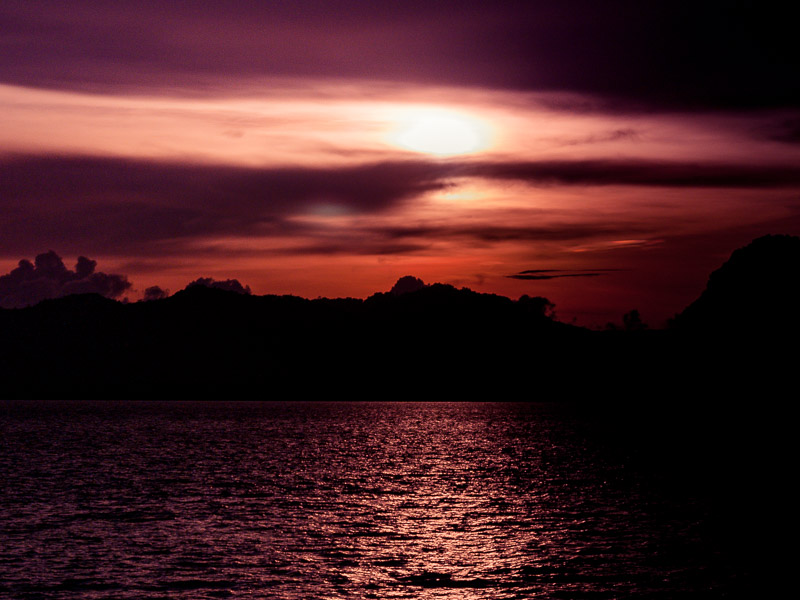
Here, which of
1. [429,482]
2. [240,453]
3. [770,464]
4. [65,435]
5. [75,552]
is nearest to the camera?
[75,552]

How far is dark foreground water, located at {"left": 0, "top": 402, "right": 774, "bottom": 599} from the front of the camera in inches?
1940

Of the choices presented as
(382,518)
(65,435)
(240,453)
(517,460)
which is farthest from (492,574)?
(65,435)

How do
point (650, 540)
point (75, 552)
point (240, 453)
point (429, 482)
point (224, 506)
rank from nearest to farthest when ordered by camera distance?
point (75, 552) < point (650, 540) < point (224, 506) < point (429, 482) < point (240, 453)

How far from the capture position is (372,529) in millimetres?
66938

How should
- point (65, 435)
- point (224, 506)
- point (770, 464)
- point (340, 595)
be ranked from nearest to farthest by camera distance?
point (340, 595) → point (224, 506) → point (770, 464) → point (65, 435)

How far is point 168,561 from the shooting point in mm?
53875

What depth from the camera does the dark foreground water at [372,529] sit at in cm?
4928

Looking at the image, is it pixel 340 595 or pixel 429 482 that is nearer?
pixel 340 595

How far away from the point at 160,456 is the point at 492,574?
93365mm

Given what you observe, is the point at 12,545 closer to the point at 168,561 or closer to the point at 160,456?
the point at 168,561

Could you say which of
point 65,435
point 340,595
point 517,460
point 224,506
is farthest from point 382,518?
point 65,435

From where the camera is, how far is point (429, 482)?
101000 mm

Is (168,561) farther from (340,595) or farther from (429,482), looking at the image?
(429,482)

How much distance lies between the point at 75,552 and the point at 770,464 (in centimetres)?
10433
